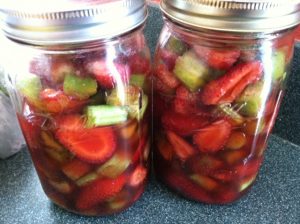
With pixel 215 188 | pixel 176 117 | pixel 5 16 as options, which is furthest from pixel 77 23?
pixel 215 188

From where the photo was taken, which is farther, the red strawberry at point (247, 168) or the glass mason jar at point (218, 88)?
the red strawberry at point (247, 168)

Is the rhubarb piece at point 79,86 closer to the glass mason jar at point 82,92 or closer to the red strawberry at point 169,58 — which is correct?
the glass mason jar at point 82,92

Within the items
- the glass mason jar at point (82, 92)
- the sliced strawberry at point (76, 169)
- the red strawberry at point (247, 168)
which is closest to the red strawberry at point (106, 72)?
the glass mason jar at point (82, 92)

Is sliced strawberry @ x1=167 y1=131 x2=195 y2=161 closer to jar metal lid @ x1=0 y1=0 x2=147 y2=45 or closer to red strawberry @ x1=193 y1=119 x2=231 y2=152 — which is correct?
red strawberry @ x1=193 y1=119 x2=231 y2=152

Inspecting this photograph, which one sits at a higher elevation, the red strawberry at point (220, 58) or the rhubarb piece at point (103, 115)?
the red strawberry at point (220, 58)

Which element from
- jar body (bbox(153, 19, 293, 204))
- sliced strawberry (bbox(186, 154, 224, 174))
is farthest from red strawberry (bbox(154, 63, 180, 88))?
sliced strawberry (bbox(186, 154, 224, 174))

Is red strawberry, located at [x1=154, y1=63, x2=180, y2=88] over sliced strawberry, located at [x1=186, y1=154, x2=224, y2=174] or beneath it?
over

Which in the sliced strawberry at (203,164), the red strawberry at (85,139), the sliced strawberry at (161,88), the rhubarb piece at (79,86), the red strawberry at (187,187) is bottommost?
the red strawberry at (187,187)
